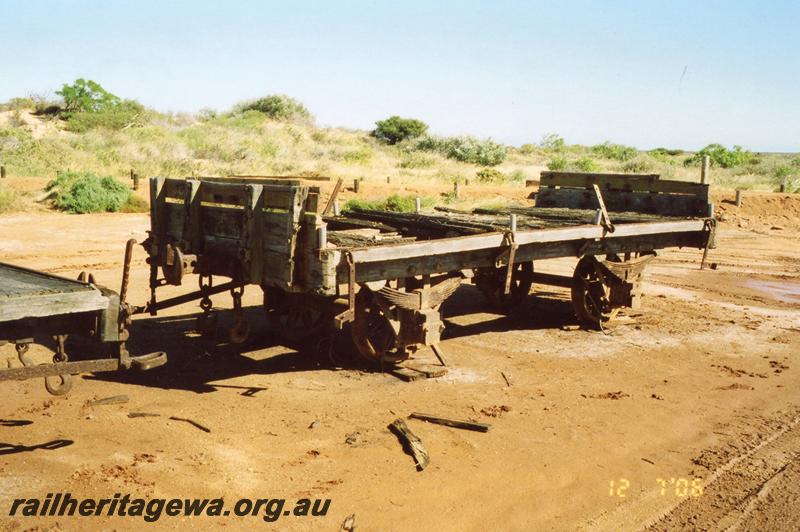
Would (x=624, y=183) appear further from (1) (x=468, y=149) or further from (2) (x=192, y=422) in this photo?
(1) (x=468, y=149)

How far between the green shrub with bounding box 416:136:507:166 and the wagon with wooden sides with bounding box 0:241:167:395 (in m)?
36.9

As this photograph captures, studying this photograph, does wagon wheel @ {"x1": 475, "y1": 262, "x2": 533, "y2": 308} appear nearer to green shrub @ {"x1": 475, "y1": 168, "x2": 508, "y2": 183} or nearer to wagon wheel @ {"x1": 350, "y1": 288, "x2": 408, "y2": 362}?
wagon wheel @ {"x1": 350, "y1": 288, "x2": 408, "y2": 362}

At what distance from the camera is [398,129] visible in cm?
5116

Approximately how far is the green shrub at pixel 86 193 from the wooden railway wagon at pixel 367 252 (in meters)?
12.1

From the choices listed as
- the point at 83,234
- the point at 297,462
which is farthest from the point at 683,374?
the point at 83,234

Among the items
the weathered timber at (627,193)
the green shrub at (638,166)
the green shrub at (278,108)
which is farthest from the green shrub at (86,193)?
the green shrub at (278,108)

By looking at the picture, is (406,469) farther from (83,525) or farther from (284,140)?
(284,140)

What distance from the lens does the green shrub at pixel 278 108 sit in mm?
50344

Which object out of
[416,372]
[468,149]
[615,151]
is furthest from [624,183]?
[615,151]

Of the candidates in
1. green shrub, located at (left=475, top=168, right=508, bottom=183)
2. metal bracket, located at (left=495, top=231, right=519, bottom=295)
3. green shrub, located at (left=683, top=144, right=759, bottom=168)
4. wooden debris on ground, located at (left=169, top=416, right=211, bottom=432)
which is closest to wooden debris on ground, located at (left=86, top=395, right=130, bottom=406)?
wooden debris on ground, located at (left=169, top=416, right=211, bottom=432)

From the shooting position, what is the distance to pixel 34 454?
16.6 feet

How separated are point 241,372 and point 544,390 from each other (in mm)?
2993

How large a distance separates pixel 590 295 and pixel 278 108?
4396 centimetres

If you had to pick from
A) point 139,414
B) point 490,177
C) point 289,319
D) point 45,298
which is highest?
point 490,177
